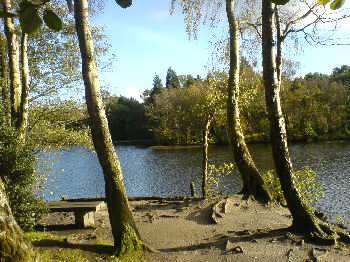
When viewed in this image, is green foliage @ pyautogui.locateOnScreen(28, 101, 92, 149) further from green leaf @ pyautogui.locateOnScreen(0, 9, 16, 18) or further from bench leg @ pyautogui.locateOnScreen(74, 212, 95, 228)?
green leaf @ pyautogui.locateOnScreen(0, 9, 16, 18)

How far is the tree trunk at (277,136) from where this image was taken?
8906 mm

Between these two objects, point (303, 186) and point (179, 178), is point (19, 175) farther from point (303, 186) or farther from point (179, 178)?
point (179, 178)

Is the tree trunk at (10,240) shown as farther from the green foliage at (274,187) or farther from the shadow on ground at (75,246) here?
the green foliage at (274,187)

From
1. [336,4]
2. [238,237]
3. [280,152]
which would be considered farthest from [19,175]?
[336,4]

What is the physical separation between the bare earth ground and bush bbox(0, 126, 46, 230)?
104 centimetres

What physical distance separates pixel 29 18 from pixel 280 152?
806 cm

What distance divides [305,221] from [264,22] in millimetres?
3886

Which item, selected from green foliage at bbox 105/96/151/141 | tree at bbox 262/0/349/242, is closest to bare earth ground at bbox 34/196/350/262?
tree at bbox 262/0/349/242

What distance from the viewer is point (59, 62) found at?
1677 cm

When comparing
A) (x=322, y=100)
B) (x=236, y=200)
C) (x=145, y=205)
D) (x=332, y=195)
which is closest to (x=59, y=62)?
(x=145, y=205)

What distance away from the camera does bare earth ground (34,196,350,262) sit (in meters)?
8.12

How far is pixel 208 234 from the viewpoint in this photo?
33.0 ft

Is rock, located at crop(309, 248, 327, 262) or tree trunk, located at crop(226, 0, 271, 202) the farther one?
tree trunk, located at crop(226, 0, 271, 202)

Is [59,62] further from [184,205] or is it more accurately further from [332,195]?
[332,195]
